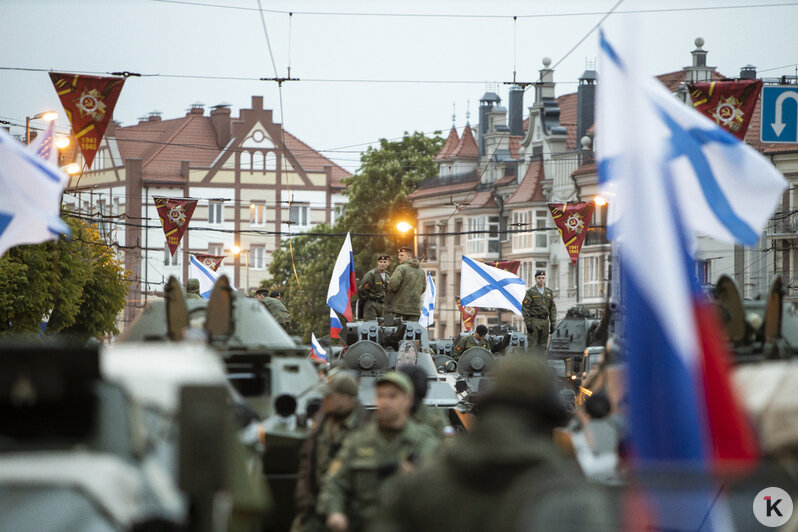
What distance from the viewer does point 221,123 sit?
103750 millimetres

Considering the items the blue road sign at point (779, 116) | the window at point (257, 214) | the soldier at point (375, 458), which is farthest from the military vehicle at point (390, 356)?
the window at point (257, 214)

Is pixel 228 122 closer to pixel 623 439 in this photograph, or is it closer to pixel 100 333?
pixel 100 333

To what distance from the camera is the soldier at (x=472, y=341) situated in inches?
1036

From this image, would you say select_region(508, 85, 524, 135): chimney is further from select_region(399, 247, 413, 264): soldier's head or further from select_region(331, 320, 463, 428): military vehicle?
select_region(331, 320, 463, 428): military vehicle

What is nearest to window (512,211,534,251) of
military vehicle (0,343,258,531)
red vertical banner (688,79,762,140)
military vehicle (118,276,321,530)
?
red vertical banner (688,79,762,140)

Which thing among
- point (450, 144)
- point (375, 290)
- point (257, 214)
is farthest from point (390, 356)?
point (257, 214)

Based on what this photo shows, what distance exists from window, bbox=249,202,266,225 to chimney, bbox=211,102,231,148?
5004 millimetres

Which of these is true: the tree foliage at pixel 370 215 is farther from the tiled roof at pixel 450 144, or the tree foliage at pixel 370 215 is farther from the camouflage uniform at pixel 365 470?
the camouflage uniform at pixel 365 470

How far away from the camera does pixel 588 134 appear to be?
75.4 m

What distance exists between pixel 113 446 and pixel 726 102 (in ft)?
54.4

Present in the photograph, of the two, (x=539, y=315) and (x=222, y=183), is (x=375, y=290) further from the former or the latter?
(x=222, y=183)

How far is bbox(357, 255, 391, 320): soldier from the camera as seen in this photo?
22750mm

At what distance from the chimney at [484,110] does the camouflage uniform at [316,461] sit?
271 ft

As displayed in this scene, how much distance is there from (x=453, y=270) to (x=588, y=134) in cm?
1905
